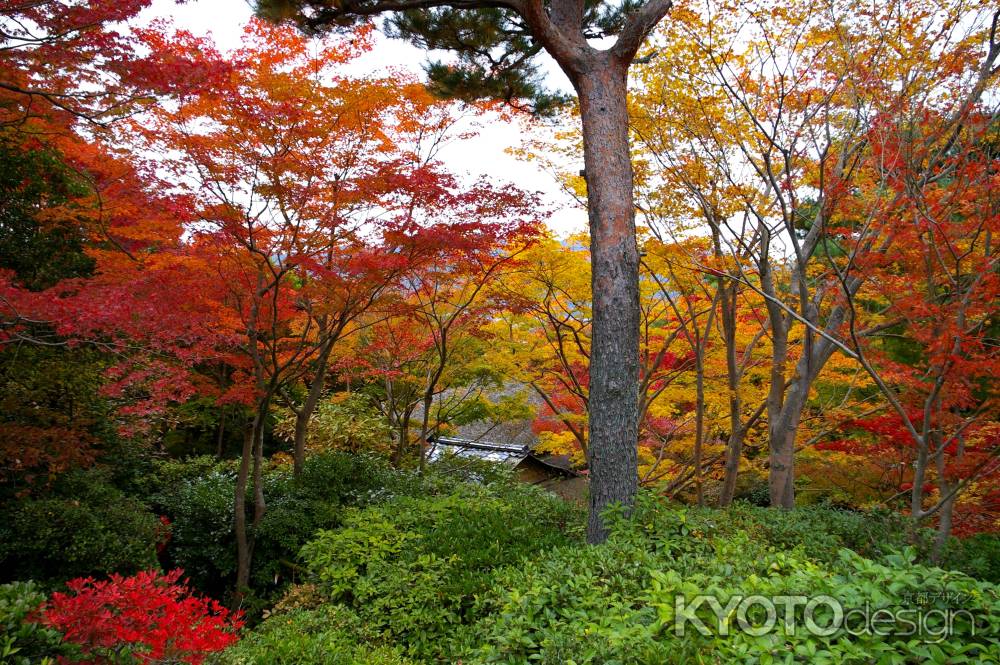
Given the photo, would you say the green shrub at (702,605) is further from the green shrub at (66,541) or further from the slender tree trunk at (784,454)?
the green shrub at (66,541)

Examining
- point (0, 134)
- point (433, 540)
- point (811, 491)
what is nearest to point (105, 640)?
point (433, 540)

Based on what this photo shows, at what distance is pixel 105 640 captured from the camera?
275 centimetres

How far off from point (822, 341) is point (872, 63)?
8.53ft

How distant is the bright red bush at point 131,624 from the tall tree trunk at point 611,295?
9.04ft

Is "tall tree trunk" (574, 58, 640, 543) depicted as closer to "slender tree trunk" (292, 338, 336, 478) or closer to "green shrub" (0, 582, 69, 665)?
"green shrub" (0, 582, 69, 665)

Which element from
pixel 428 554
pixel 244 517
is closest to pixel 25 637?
pixel 428 554

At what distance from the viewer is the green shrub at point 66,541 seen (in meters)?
5.70

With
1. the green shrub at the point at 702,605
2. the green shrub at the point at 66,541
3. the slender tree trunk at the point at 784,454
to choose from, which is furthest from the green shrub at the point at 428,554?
the slender tree trunk at the point at 784,454

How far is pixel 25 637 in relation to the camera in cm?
256

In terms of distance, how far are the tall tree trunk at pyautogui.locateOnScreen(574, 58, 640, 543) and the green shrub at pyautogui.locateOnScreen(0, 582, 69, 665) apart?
10.9 ft

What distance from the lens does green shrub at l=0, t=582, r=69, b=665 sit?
2488mm

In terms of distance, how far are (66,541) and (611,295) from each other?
5759 millimetres

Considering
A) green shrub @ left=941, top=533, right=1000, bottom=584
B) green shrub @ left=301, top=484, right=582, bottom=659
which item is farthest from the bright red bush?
green shrub @ left=941, top=533, right=1000, bottom=584

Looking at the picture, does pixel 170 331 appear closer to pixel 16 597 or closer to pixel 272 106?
pixel 272 106
